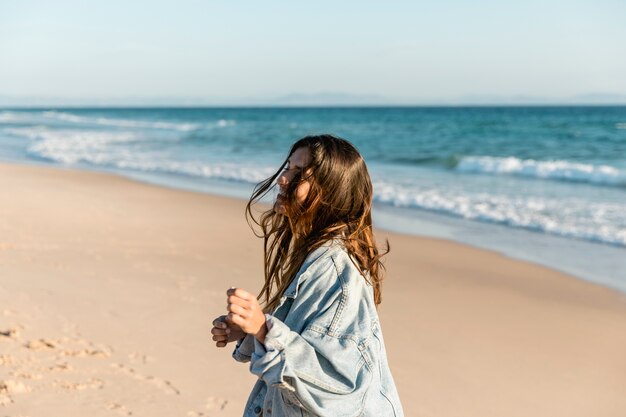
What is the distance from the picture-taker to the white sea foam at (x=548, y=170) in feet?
57.6

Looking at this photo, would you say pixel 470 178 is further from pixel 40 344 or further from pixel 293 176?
pixel 293 176

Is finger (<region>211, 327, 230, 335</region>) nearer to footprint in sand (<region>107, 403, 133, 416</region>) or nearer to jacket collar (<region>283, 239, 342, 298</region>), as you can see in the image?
jacket collar (<region>283, 239, 342, 298</region>)

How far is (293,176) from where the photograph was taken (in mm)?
2092

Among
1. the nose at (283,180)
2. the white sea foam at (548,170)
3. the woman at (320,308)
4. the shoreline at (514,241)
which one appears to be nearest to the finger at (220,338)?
the woman at (320,308)

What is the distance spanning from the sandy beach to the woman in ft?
7.56

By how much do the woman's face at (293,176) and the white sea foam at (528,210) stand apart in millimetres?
8324

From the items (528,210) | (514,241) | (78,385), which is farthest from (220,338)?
(528,210)

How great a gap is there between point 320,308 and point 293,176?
1.32 ft

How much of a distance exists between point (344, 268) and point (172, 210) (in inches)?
382

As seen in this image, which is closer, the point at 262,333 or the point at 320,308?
the point at 262,333

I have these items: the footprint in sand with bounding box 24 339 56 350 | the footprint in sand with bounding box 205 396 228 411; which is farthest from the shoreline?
the footprint in sand with bounding box 24 339 56 350

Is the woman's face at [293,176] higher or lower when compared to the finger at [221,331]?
higher

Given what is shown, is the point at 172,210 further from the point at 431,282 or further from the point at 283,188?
the point at 283,188

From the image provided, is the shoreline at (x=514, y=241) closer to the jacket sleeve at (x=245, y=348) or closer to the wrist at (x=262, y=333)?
the jacket sleeve at (x=245, y=348)
